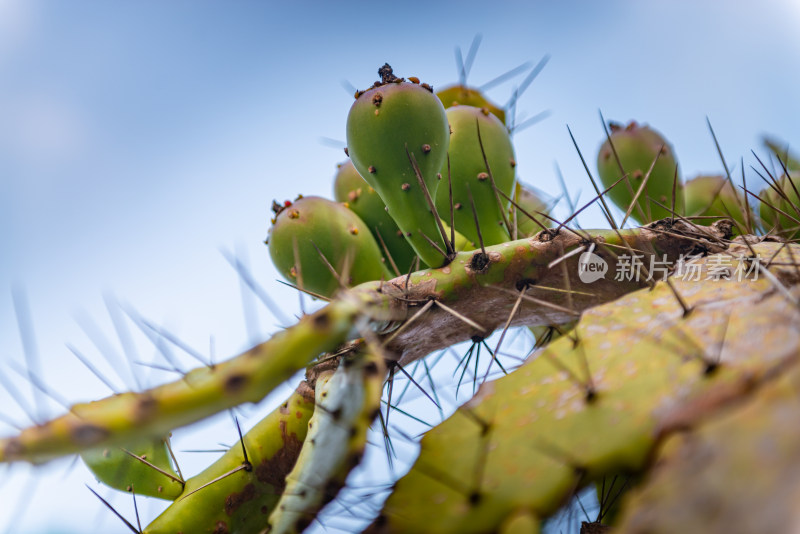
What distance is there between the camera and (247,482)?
91 centimetres

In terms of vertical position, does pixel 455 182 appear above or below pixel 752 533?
above

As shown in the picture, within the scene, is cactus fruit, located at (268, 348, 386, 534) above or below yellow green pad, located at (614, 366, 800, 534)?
above

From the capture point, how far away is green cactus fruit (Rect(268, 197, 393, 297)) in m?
1.05

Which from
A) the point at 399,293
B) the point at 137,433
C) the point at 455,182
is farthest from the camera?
the point at 455,182

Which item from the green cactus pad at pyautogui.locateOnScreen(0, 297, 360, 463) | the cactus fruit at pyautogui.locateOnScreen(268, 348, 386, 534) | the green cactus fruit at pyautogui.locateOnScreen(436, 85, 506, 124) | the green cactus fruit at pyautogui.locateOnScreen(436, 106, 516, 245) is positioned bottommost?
the cactus fruit at pyautogui.locateOnScreen(268, 348, 386, 534)

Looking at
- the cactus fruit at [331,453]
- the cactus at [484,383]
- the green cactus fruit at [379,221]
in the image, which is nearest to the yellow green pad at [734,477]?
the cactus at [484,383]

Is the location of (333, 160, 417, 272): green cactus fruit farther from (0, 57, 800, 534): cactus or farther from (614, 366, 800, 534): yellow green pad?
(614, 366, 800, 534): yellow green pad

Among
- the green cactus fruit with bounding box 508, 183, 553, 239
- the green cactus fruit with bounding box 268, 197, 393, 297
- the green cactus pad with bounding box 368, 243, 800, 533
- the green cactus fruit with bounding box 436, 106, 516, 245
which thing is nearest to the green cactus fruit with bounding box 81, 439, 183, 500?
the green cactus fruit with bounding box 268, 197, 393, 297

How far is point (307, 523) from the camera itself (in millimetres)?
651

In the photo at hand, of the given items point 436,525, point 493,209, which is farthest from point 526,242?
point 436,525

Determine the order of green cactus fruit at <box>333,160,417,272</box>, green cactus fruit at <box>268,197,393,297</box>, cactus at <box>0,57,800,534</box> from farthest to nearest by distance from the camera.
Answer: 1. green cactus fruit at <box>333,160,417,272</box>
2. green cactus fruit at <box>268,197,393,297</box>
3. cactus at <box>0,57,800,534</box>

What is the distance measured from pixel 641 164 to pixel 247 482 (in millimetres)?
919

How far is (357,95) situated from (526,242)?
33 cm

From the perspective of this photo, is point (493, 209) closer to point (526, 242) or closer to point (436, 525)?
point (526, 242)
